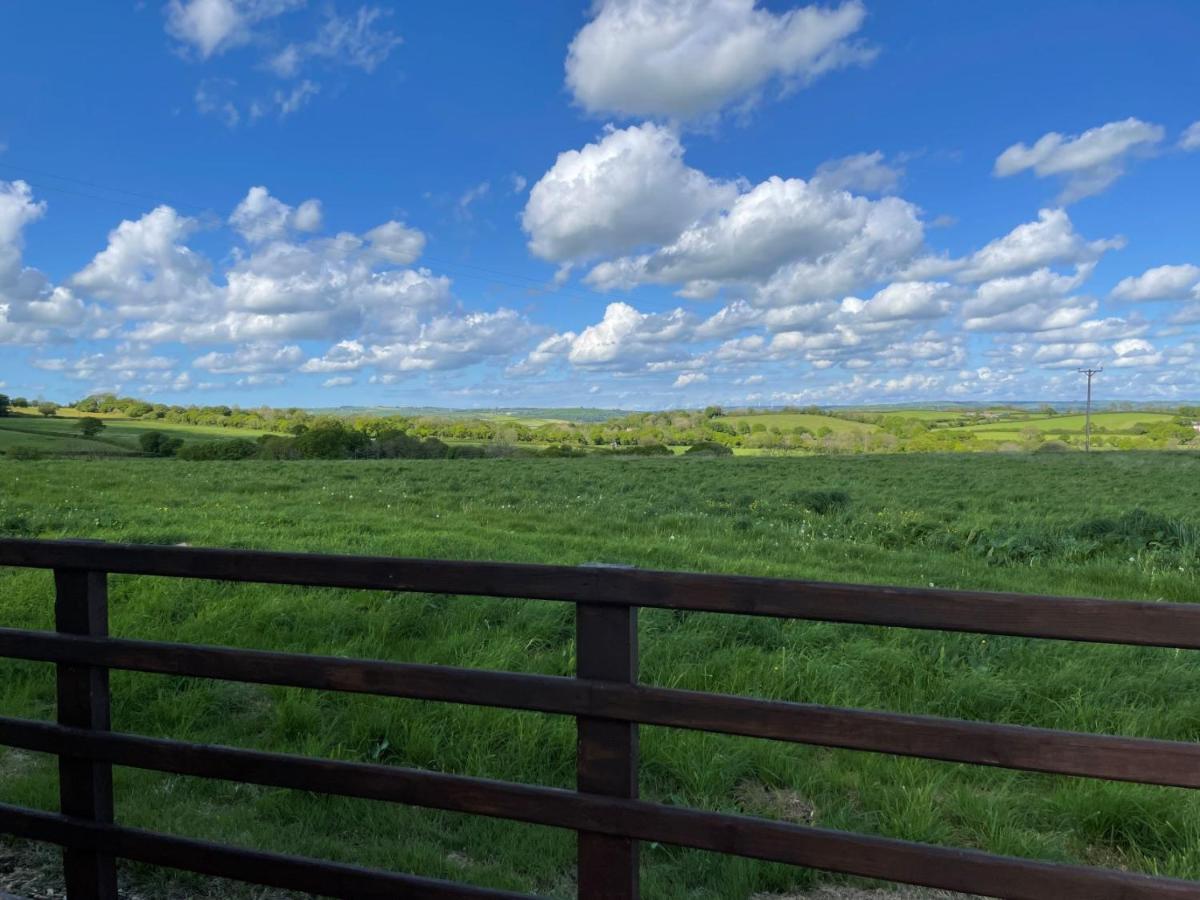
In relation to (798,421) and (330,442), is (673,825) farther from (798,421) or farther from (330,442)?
(798,421)

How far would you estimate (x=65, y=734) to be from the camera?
3.31m

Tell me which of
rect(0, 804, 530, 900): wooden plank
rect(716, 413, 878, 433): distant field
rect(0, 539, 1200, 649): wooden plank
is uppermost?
rect(716, 413, 878, 433): distant field

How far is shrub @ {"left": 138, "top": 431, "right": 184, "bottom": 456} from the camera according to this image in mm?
41028

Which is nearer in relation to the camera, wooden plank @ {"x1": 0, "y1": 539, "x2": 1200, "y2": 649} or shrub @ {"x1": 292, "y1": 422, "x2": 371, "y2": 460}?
wooden plank @ {"x1": 0, "y1": 539, "x2": 1200, "y2": 649}

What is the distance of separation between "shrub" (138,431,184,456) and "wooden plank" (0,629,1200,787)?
139 ft

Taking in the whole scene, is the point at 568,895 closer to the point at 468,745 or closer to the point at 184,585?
the point at 468,745

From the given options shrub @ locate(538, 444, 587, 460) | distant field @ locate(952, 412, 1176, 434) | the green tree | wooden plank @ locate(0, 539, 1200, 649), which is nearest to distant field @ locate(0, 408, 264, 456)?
the green tree

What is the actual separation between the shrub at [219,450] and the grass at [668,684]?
86.5 feet

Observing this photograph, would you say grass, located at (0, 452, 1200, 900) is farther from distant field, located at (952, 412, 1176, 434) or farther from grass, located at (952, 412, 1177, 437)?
distant field, located at (952, 412, 1176, 434)

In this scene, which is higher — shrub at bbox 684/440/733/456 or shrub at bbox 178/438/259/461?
shrub at bbox 178/438/259/461

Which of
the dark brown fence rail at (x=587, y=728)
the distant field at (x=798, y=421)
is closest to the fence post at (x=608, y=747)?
the dark brown fence rail at (x=587, y=728)

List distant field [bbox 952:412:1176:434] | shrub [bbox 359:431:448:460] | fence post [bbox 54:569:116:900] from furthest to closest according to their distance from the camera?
distant field [bbox 952:412:1176:434]
shrub [bbox 359:431:448:460]
fence post [bbox 54:569:116:900]

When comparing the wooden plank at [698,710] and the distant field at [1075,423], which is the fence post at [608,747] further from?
the distant field at [1075,423]

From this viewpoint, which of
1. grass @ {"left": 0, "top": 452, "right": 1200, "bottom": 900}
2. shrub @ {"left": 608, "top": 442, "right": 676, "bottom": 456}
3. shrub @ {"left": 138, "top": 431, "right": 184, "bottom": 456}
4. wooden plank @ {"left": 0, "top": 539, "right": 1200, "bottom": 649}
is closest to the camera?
wooden plank @ {"left": 0, "top": 539, "right": 1200, "bottom": 649}
